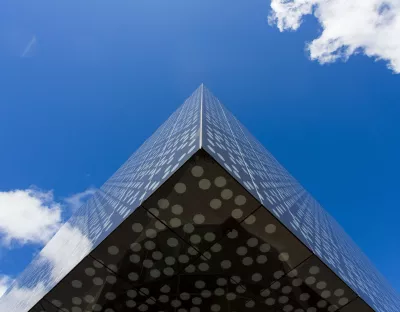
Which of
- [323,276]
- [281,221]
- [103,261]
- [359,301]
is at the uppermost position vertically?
[281,221]

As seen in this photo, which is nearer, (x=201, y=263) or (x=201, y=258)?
(x=201, y=258)

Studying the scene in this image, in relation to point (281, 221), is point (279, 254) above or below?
below

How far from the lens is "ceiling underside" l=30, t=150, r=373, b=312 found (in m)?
12.4

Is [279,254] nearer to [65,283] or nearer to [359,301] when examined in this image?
[359,301]

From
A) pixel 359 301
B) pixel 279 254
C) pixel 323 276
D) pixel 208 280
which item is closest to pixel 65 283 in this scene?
pixel 208 280

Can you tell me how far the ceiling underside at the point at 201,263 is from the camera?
12.4 meters

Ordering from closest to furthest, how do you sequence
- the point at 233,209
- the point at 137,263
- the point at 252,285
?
the point at 233,209, the point at 137,263, the point at 252,285

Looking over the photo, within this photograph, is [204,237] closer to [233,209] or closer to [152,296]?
[233,209]

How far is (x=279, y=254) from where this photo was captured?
44.9 ft

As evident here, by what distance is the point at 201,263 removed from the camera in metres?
13.9

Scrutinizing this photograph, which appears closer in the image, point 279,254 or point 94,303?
point 279,254

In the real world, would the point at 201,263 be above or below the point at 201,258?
below

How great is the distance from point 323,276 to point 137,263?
24.9 feet

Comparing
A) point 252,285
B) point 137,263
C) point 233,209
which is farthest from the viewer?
point 252,285
